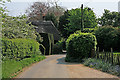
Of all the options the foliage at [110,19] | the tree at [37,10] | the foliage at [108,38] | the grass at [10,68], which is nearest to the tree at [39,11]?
the tree at [37,10]

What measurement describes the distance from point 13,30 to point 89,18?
30.9 metres

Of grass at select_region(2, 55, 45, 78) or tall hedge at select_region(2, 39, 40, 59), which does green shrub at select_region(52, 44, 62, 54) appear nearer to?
tall hedge at select_region(2, 39, 40, 59)

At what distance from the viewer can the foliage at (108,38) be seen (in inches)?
1145

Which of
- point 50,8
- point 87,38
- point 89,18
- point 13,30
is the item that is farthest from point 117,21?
point 13,30

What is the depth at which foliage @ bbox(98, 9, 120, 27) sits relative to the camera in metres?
52.0

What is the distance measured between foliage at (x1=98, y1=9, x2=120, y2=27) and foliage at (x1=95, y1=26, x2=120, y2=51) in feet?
71.5

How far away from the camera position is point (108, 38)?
29.3 meters

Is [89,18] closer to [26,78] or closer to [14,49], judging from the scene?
[14,49]

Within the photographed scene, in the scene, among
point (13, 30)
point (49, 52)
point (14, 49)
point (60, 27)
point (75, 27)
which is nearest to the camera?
point (14, 49)

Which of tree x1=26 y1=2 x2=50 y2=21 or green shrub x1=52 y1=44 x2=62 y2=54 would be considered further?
tree x1=26 y1=2 x2=50 y2=21

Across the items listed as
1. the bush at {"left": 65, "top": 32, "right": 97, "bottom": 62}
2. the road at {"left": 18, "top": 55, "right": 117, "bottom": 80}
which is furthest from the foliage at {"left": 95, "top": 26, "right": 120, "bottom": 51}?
the road at {"left": 18, "top": 55, "right": 117, "bottom": 80}

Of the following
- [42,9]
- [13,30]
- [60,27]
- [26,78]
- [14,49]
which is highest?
[42,9]

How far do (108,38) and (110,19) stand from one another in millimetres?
26724

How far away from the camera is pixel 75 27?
48.1 metres
